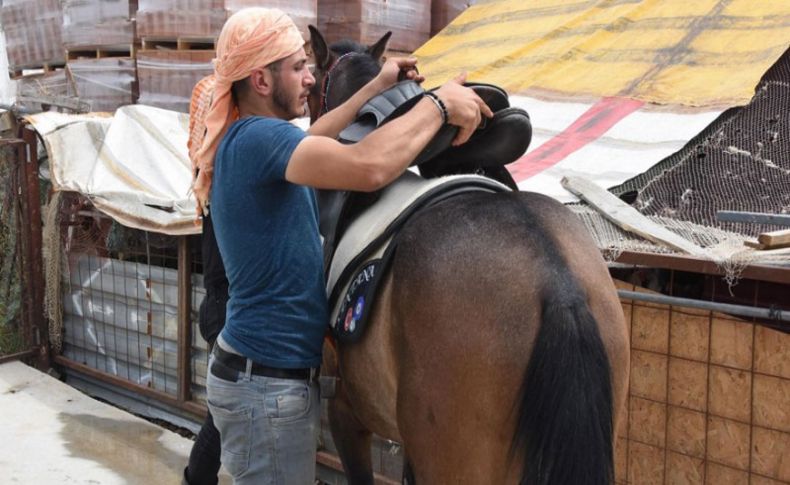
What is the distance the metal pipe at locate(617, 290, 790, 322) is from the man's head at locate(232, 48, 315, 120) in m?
1.66

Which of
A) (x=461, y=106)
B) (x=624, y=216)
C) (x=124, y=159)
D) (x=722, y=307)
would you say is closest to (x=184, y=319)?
(x=124, y=159)

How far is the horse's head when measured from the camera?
10.1ft

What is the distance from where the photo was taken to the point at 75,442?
15.8ft

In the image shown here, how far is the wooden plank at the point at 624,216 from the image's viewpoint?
3266mm

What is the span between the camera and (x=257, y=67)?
2092mm

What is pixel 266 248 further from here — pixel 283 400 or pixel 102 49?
pixel 102 49

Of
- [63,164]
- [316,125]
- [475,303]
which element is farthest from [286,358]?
[63,164]

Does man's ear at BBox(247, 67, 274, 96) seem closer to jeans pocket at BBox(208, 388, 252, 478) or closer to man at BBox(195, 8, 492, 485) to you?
man at BBox(195, 8, 492, 485)

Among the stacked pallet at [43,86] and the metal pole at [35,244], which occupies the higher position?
the stacked pallet at [43,86]

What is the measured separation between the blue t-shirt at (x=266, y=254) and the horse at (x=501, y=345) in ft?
0.65

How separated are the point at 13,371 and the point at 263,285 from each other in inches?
188

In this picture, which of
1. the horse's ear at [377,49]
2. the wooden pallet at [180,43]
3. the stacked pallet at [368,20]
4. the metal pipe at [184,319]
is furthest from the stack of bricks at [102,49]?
the horse's ear at [377,49]

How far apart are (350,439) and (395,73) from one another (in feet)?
4.23

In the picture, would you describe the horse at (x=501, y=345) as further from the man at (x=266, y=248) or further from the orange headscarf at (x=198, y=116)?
the orange headscarf at (x=198, y=116)
